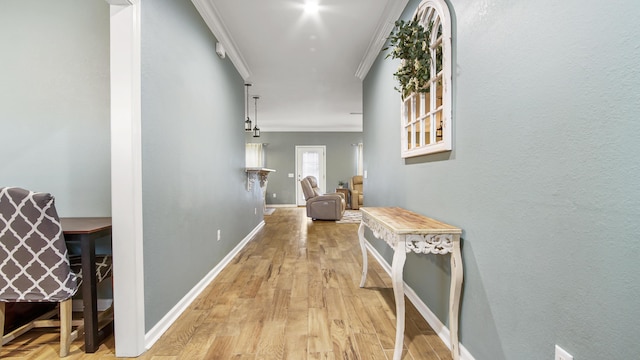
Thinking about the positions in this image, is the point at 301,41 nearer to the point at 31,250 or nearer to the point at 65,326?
the point at 31,250

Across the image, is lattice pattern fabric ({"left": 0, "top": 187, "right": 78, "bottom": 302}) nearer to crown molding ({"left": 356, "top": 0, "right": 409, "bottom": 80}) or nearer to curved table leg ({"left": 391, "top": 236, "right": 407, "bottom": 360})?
curved table leg ({"left": 391, "top": 236, "right": 407, "bottom": 360})

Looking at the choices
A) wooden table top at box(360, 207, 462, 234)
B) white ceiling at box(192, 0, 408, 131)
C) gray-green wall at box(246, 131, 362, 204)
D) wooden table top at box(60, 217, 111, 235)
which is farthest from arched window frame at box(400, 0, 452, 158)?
gray-green wall at box(246, 131, 362, 204)

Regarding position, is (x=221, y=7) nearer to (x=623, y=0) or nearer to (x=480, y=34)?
(x=480, y=34)

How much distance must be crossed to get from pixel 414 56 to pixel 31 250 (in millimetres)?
2513

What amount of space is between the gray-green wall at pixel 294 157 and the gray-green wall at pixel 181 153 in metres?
5.90

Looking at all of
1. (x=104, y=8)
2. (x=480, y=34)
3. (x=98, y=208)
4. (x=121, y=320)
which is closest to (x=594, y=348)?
(x=480, y=34)

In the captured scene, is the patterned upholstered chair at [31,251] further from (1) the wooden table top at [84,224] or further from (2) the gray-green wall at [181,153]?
(2) the gray-green wall at [181,153]

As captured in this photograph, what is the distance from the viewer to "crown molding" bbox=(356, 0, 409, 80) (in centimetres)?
256

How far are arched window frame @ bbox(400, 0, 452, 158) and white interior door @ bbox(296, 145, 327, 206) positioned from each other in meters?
7.34

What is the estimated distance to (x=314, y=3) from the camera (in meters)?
2.61

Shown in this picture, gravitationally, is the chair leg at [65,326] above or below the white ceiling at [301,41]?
below

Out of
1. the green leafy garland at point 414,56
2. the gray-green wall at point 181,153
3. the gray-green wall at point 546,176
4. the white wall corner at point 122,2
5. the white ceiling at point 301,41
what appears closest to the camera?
the gray-green wall at point 546,176

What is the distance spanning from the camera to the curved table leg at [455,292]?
4.85 feet

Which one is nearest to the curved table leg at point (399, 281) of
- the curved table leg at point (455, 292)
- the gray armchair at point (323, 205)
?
the curved table leg at point (455, 292)
